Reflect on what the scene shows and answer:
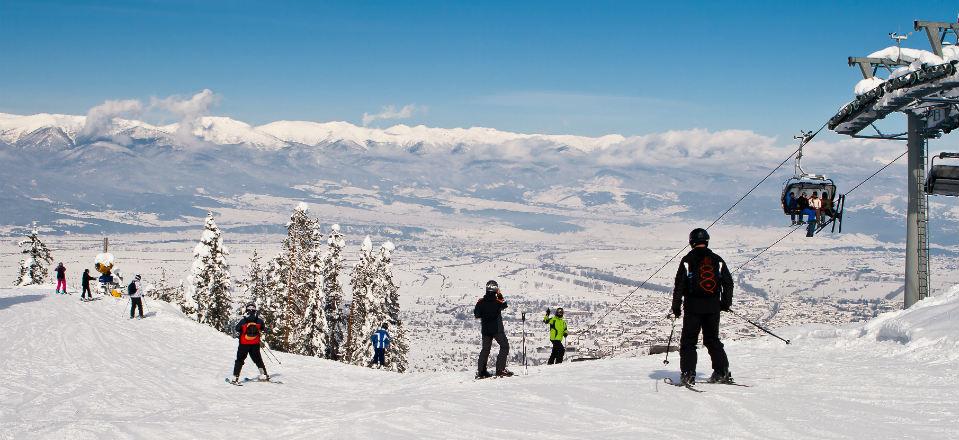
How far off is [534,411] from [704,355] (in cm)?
834

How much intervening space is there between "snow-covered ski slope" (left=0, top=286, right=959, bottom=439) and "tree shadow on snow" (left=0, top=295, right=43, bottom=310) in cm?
1346

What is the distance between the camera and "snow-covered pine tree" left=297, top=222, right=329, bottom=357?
41.9m

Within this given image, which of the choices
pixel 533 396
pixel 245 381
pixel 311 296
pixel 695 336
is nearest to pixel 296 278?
pixel 311 296

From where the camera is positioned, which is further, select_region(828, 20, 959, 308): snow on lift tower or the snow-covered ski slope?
select_region(828, 20, 959, 308): snow on lift tower

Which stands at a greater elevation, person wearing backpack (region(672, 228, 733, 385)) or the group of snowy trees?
person wearing backpack (region(672, 228, 733, 385))

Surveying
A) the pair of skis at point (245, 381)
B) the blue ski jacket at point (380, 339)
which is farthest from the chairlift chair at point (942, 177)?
the pair of skis at point (245, 381)

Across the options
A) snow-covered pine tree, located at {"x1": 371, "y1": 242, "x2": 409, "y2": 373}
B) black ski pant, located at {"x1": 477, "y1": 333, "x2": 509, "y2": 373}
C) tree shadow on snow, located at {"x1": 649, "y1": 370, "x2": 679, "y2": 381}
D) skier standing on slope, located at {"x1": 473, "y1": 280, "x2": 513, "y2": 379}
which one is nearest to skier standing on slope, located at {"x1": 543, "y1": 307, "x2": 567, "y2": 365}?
black ski pant, located at {"x1": 477, "y1": 333, "x2": 509, "y2": 373}

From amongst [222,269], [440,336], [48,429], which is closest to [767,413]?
[48,429]

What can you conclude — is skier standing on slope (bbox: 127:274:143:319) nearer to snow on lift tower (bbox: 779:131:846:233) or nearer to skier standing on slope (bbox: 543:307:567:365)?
skier standing on slope (bbox: 543:307:567:365)

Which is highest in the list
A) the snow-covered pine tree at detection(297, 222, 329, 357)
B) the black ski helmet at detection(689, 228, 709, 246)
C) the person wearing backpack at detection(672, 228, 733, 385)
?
the black ski helmet at detection(689, 228, 709, 246)

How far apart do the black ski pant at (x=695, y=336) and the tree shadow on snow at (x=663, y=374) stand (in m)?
1.75

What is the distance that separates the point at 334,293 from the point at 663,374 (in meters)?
34.1

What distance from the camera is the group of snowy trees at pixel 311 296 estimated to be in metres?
41.2

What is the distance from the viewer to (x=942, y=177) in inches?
899
